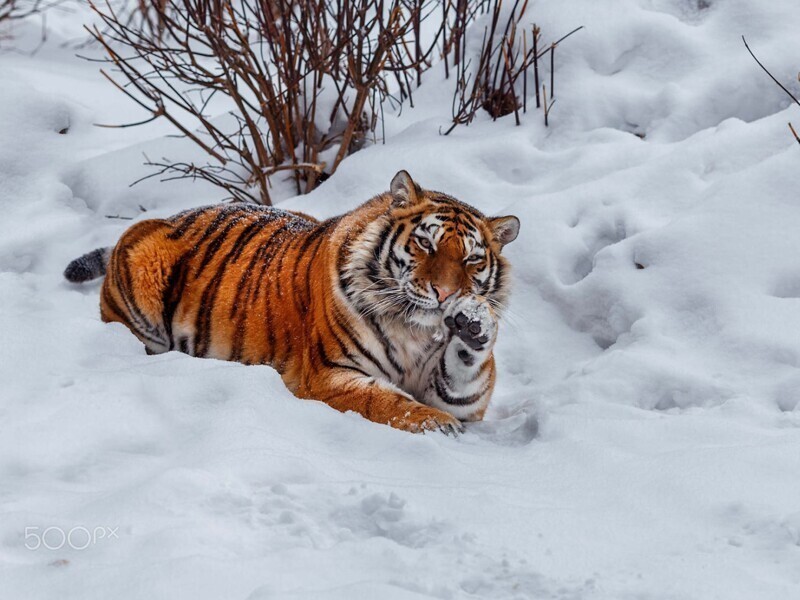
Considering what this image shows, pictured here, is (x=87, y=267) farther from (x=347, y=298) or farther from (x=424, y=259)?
(x=424, y=259)

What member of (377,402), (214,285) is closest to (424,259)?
(377,402)

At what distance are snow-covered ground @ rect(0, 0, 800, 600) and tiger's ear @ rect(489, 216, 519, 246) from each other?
55 centimetres

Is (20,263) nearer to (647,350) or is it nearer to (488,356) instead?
(488,356)

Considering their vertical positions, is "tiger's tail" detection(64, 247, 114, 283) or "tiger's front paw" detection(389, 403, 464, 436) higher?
"tiger's front paw" detection(389, 403, 464, 436)

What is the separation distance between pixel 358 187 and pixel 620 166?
126 cm

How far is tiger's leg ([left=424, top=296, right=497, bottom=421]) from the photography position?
3234 mm

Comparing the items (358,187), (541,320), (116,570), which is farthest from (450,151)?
(116,570)

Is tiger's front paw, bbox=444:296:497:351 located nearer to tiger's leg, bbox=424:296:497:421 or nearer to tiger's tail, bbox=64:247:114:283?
tiger's leg, bbox=424:296:497:421

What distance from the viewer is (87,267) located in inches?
167

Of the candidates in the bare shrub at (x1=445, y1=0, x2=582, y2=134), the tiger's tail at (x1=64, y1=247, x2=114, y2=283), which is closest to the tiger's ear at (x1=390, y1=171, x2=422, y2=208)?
the tiger's tail at (x1=64, y1=247, x2=114, y2=283)

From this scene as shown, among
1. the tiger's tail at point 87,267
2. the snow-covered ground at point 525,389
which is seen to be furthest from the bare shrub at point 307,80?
the tiger's tail at point 87,267

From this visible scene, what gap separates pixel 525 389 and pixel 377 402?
2.47 ft

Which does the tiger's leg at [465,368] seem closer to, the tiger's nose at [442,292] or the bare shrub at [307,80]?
the tiger's nose at [442,292]

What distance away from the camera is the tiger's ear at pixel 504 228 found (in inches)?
139
